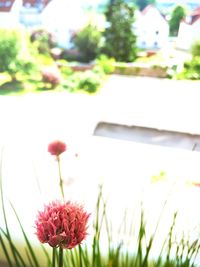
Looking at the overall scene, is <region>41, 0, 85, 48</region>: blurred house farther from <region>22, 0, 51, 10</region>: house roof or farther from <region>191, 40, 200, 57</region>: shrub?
<region>191, 40, 200, 57</region>: shrub

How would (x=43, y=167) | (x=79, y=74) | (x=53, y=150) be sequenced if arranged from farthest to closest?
(x=43, y=167) → (x=79, y=74) → (x=53, y=150)

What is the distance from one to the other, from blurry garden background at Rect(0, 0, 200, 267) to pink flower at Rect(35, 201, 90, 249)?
0.43 m

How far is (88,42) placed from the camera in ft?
4.06

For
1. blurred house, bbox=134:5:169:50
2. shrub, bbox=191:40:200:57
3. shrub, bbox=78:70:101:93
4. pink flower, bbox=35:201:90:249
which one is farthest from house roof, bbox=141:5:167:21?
pink flower, bbox=35:201:90:249

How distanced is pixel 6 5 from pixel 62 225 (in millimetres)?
803

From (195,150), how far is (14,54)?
644mm

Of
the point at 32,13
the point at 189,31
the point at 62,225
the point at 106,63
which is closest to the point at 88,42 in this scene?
the point at 106,63

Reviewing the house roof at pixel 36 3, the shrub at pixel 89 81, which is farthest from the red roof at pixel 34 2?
the shrub at pixel 89 81

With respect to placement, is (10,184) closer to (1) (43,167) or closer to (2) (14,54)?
(1) (43,167)

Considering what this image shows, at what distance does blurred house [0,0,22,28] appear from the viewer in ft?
4.07

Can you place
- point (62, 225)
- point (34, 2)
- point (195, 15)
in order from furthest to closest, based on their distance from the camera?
point (34, 2) < point (195, 15) < point (62, 225)

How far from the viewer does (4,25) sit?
128cm

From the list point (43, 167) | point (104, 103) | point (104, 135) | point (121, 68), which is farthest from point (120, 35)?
point (43, 167)

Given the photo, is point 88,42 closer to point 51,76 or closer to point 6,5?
point 51,76
